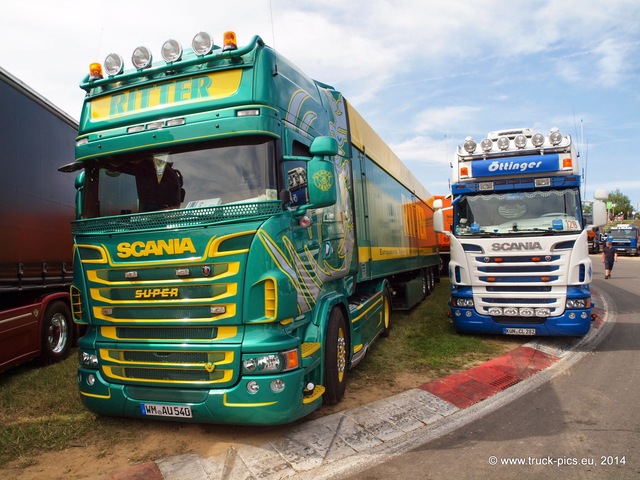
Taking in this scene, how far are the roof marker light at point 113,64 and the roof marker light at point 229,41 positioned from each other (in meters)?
1.15

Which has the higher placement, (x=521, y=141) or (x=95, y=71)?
(x=95, y=71)

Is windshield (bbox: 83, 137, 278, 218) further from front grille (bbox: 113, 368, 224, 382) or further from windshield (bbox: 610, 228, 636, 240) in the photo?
windshield (bbox: 610, 228, 636, 240)

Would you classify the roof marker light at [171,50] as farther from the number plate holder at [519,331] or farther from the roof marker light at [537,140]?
the number plate holder at [519,331]

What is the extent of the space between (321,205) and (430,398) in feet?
8.61

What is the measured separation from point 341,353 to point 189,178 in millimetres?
2517

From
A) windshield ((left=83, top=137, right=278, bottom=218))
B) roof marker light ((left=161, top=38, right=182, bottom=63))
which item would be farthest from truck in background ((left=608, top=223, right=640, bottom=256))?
roof marker light ((left=161, top=38, right=182, bottom=63))

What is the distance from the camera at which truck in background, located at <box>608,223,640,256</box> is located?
37906 mm

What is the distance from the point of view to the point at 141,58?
4297 mm

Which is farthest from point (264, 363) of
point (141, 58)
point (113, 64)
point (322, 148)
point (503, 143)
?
point (503, 143)

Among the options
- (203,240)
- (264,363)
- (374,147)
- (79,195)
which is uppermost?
(374,147)

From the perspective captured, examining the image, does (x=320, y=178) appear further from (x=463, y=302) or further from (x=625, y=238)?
(x=625, y=238)

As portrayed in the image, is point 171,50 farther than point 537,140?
No

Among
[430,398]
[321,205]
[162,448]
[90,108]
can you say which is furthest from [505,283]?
[90,108]

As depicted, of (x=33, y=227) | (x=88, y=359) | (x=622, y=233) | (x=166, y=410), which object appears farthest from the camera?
(x=622, y=233)
